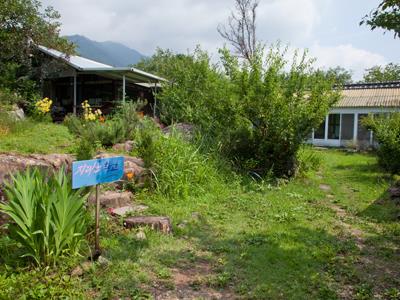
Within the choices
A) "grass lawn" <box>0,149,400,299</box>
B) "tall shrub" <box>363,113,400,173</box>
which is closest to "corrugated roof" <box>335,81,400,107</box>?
"tall shrub" <box>363,113,400,173</box>

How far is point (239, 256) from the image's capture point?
4629mm

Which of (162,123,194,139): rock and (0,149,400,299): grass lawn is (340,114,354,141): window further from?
(0,149,400,299): grass lawn

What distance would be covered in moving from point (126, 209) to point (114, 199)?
0.79 ft

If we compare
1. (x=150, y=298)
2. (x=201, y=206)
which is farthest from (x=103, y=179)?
(x=201, y=206)

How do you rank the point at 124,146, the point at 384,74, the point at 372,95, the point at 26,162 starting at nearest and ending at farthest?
the point at 26,162 < the point at 124,146 < the point at 372,95 < the point at 384,74

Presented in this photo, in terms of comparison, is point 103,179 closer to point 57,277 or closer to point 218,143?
point 57,277

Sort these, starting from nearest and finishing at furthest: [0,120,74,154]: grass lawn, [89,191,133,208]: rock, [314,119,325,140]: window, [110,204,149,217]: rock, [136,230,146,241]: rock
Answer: [136,230,146,241]: rock < [110,204,149,217]: rock < [89,191,133,208]: rock < [0,120,74,154]: grass lawn < [314,119,325,140]: window

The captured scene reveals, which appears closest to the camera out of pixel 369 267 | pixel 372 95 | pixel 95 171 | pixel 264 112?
pixel 95 171

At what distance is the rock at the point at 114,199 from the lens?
5.64m

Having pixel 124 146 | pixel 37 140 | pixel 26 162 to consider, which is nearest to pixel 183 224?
pixel 26 162

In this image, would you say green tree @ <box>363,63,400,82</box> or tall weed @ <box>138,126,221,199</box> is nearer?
tall weed @ <box>138,126,221,199</box>

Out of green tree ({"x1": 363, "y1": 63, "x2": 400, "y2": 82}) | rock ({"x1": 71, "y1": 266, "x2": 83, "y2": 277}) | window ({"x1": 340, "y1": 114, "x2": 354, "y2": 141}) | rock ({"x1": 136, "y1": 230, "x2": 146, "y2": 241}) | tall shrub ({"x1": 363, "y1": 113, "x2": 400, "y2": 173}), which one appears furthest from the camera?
green tree ({"x1": 363, "y1": 63, "x2": 400, "y2": 82})

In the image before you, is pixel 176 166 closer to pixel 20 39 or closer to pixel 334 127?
pixel 20 39

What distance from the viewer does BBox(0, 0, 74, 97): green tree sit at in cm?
1447
